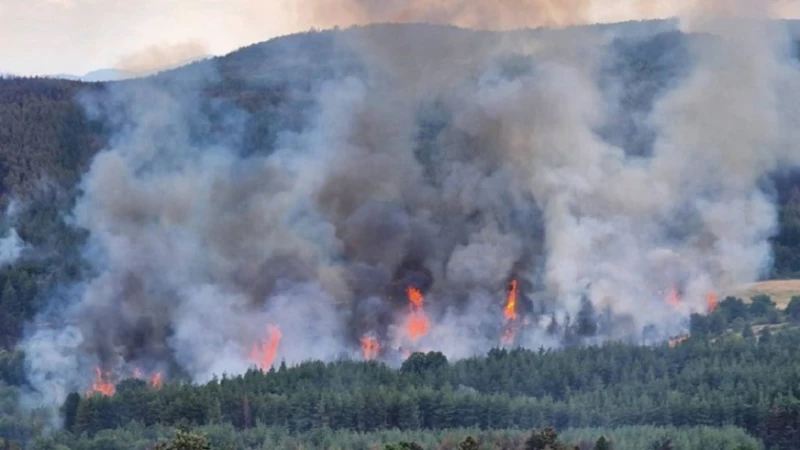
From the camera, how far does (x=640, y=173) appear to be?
142125 millimetres

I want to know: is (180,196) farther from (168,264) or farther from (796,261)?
(796,261)

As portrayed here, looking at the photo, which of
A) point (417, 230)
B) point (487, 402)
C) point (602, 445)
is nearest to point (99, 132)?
point (417, 230)

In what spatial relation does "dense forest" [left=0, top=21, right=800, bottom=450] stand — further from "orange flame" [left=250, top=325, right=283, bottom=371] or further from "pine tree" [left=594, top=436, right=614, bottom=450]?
"orange flame" [left=250, top=325, right=283, bottom=371]

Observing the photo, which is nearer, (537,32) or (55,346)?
(55,346)

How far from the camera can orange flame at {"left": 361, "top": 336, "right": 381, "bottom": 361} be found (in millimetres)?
118188

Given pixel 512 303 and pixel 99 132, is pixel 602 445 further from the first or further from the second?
pixel 99 132

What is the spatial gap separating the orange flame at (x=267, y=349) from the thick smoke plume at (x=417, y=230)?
0.32m

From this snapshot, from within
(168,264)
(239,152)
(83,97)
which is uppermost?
(83,97)

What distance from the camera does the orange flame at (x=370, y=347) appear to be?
388 ft

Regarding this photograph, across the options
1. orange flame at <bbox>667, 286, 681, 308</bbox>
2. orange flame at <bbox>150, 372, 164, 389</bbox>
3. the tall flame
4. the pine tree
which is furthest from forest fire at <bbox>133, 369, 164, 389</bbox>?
orange flame at <bbox>667, 286, 681, 308</bbox>

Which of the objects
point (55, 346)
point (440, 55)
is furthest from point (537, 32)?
point (55, 346)

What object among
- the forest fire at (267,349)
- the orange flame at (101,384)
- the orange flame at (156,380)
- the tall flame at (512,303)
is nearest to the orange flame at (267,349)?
the forest fire at (267,349)

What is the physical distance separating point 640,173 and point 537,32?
29.1 metres

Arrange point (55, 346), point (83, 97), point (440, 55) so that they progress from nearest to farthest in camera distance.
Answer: point (55, 346) < point (440, 55) < point (83, 97)
